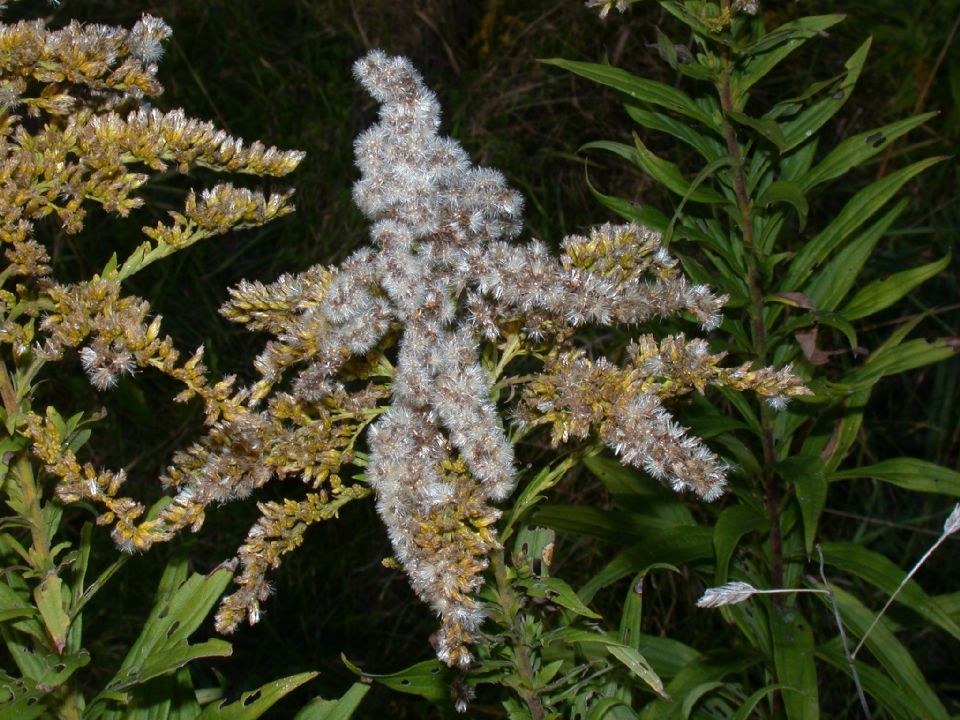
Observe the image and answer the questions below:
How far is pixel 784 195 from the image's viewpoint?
2.26 metres

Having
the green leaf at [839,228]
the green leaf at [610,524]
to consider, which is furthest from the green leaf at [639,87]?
the green leaf at [610,524]

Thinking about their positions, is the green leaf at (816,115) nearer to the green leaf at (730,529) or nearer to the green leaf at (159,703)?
the green leaf at (730,529)

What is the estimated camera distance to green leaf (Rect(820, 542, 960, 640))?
7.18ft

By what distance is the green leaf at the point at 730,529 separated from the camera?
2.08 meters

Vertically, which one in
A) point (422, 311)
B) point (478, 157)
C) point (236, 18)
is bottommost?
point (422, 311)

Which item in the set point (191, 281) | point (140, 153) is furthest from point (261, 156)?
point (191, 281)

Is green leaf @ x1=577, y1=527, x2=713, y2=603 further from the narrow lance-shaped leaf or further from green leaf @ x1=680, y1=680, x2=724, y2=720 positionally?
the narrow lance-shaped leaf

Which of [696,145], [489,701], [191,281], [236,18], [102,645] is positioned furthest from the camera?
[236,18]

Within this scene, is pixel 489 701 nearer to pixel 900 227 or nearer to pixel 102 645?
pixel 102 645

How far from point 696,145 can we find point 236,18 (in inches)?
128

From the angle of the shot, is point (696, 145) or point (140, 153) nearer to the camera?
point (140, 153)

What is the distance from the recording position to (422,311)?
1.51 metres

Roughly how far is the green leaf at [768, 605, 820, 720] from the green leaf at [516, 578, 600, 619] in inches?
22.8

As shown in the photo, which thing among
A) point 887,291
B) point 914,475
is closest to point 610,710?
point 914,475
